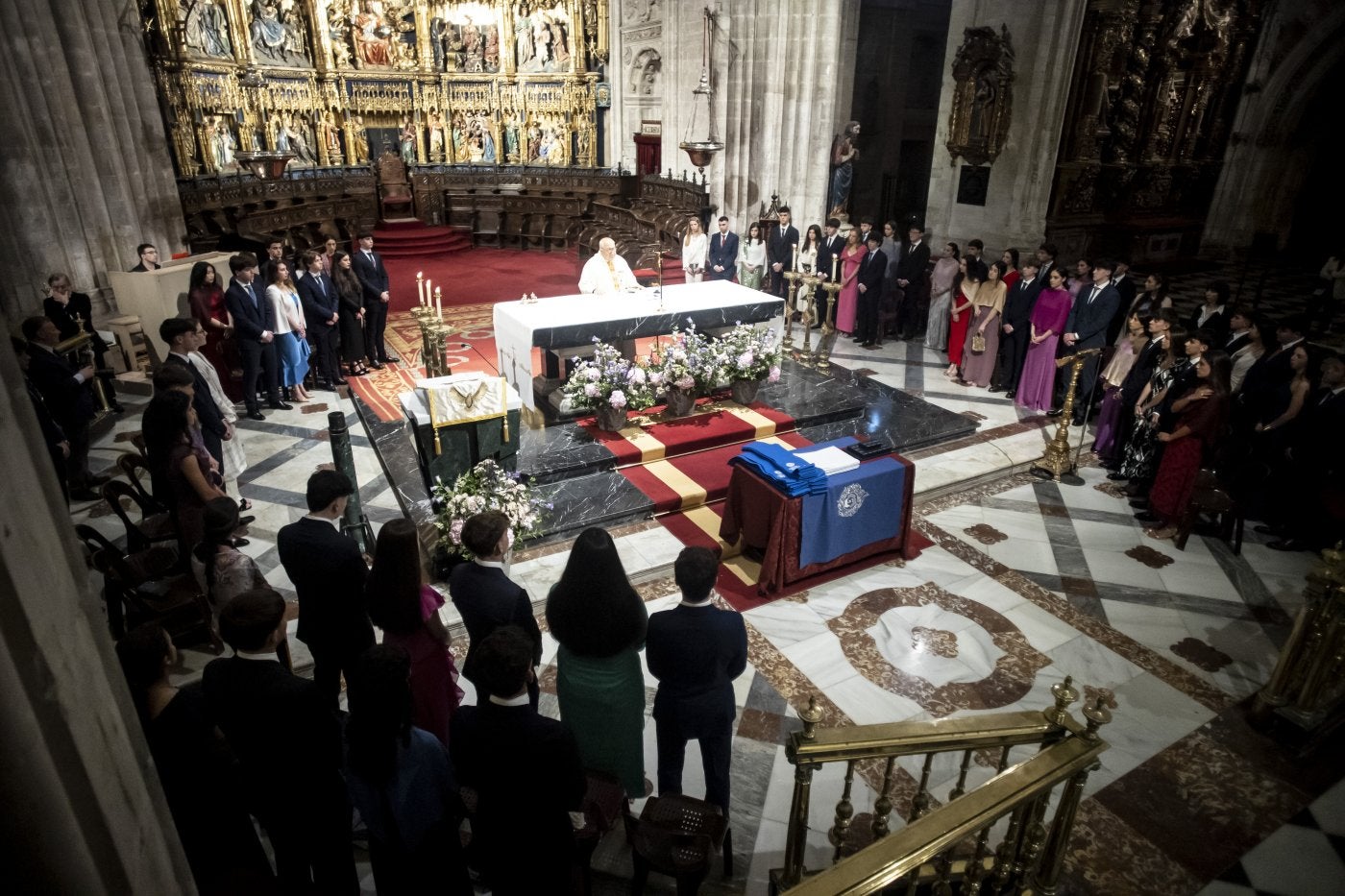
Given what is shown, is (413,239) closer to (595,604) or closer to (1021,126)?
(1021,126)

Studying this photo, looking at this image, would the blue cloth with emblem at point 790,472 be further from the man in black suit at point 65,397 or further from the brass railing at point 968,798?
the man in black suit at point 65,397

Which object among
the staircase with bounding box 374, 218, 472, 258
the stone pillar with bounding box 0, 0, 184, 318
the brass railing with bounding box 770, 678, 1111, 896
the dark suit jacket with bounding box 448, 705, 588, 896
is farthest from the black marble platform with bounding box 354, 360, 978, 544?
the staircase with bounding box 374, 218, 472, 258

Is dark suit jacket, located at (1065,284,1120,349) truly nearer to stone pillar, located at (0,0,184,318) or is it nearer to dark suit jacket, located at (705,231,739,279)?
dark suit jacket, located at (705,231,739,279)

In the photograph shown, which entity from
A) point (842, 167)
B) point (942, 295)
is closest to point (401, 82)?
point (842, 167)

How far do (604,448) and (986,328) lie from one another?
18.0 ft

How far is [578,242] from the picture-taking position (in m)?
16.5

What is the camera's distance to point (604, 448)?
25.0 feet

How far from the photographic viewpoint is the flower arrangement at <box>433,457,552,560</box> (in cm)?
528

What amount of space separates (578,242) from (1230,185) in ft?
48.0

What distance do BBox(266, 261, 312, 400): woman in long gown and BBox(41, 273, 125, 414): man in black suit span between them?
5.98 feet

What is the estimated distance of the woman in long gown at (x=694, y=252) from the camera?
11.2 meters

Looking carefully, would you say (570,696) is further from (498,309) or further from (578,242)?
(578,242)

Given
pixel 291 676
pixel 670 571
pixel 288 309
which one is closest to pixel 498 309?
pixel 288 309

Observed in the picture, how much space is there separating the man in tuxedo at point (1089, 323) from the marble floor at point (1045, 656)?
162cm
